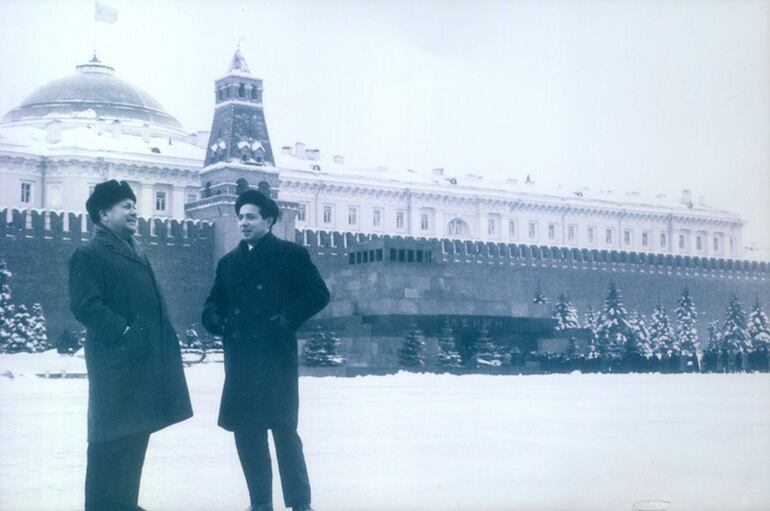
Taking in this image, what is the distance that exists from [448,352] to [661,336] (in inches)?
229

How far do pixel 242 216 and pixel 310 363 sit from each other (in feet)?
41.0

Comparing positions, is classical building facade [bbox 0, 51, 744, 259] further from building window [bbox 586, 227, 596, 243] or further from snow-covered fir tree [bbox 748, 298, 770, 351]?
snow-covered fir tree [bbox 748, 298, 770, 351]

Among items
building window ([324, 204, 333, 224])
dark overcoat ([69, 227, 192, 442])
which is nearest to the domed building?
dark overcoat ([69, 227, 192, 442])

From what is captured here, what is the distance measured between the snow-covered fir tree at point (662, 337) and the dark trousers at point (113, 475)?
16227 mm

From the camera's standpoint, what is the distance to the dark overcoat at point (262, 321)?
501 centimetres

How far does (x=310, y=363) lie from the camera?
57.5ft

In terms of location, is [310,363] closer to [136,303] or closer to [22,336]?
[22,336]

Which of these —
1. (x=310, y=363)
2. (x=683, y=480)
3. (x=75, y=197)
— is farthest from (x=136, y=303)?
(x=75, y=197)

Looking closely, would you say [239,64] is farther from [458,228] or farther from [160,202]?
[458,228]

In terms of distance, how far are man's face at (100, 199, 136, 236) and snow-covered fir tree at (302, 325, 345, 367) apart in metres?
12.7

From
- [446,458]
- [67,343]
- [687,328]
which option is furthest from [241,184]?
[446,458]

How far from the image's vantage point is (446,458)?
6.20m

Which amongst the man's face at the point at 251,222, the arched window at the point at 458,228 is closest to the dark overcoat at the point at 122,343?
the man's face at the point at 251,222

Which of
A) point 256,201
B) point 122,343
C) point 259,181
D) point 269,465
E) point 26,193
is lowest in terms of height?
point 269,465
